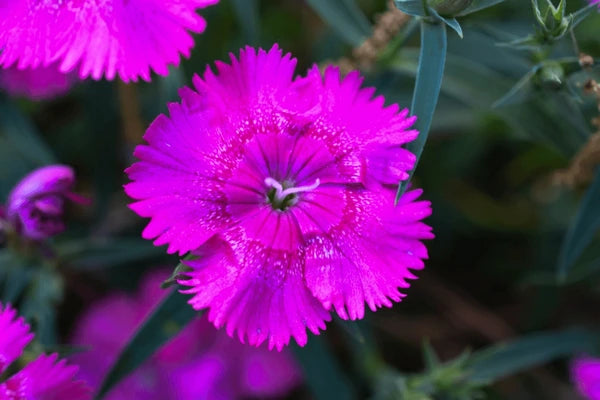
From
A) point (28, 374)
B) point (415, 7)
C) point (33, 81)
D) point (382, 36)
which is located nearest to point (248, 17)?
point (382, 36)

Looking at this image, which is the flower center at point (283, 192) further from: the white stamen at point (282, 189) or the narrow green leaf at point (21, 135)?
the narrow green leaf at point (21, 135)

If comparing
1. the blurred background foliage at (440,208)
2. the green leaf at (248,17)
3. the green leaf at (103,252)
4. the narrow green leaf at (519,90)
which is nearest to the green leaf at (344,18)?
the blurred background foliage at (440,208)

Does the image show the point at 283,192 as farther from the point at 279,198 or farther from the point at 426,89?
the point at 426,89

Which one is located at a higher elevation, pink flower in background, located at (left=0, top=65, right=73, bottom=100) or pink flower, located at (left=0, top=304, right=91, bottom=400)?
pink flower in background, located at (left=0, top=65, right=73, bottom=100)

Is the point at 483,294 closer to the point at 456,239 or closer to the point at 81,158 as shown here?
the point at 456,239

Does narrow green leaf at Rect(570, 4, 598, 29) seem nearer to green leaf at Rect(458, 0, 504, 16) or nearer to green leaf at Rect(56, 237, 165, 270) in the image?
green leaf at Rect(458, 0, 504, 16)

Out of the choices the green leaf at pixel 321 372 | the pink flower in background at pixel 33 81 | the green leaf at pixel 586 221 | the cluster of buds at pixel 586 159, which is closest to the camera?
the cluster of buds at pixel 586 159

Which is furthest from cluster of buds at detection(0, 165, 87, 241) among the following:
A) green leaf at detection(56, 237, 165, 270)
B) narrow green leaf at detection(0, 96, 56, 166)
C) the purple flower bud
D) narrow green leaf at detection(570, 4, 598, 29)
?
narrow green leaf at detection(570, 4, 598, 29)
